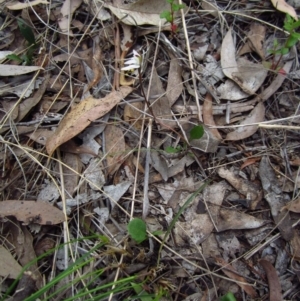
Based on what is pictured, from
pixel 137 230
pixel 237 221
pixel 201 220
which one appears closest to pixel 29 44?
pixel 137 230

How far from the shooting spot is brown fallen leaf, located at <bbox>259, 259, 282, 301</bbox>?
1.39 meters

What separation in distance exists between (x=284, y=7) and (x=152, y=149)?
0.90 metres

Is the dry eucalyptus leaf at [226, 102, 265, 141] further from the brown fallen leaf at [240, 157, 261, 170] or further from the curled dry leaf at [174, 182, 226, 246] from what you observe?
the curled dry leaf at [174, 182, 226, 246]

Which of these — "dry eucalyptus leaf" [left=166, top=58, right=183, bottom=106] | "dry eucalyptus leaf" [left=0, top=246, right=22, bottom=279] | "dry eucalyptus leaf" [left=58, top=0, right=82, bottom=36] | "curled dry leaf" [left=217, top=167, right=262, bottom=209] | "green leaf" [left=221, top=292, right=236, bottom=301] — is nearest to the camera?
"green leaf" [left=221, top=292, right=236, bottom=301]

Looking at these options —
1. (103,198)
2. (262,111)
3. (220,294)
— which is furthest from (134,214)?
(262,111)

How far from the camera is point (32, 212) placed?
148cm

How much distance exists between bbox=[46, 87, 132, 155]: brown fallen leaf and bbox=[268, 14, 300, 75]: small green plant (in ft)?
2.11

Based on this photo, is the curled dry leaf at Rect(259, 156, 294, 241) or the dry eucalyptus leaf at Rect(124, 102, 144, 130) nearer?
the curled dry leaf at Rect(259, 156, 294, 241)

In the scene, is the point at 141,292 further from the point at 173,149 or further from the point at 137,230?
the point at 173,149

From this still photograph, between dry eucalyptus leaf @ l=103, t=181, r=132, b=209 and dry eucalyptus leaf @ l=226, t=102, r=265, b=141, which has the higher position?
dry eucalyptus leaf @ l=226, t=102, r=265, b=141

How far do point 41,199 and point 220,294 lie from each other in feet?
2.57

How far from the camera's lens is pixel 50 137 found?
5.17 feet

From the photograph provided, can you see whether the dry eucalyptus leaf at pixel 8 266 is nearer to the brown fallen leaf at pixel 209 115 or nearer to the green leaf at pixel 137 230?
the green leaf at pixel 137 230

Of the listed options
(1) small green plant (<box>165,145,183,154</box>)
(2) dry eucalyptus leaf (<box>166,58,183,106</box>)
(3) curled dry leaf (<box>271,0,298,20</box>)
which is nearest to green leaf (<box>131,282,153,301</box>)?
(1) small green plant (<box>165,145,183,154</box>)
